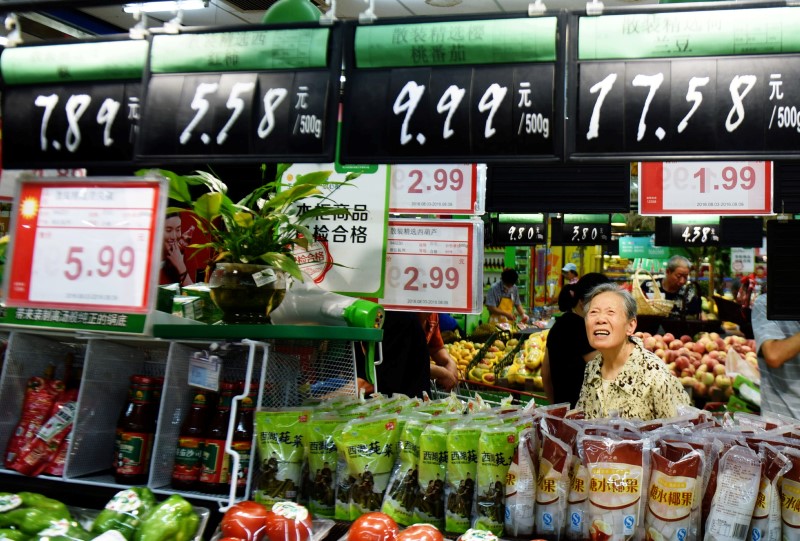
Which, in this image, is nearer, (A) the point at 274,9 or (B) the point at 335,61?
(B) the point at 335,61

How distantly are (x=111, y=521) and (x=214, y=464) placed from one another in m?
0.41

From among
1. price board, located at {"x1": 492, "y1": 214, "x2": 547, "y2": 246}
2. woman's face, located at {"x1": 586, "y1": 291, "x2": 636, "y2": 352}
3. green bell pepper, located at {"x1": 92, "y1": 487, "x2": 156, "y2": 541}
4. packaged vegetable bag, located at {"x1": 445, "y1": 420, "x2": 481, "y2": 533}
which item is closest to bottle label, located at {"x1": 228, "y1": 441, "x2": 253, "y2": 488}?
green bell pepper, located at {"x1": 92, "y1": 487, "x2": 156, "y2": 541}

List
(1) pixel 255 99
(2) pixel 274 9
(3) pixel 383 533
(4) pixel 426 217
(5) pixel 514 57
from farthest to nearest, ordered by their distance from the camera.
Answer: (4) pixel 426 217
(2) pixel 274 9
(1) pixel 255 99
(5) pixel 514 57
(3) pixel 383 533

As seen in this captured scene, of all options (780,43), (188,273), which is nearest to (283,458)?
(780,43)

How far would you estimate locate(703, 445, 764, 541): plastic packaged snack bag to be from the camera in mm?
1769

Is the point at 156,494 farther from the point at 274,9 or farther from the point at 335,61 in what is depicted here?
the point at 274,9

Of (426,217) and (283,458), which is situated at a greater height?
(426,217)

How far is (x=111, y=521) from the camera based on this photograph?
181 cm

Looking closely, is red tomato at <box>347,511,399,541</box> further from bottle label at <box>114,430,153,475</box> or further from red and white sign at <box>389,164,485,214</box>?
red and white sign at <box>389,164,485,214</box>

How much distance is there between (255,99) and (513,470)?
134 centimetres

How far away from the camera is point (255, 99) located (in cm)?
213

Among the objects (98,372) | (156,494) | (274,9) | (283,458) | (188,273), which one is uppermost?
(274,9)

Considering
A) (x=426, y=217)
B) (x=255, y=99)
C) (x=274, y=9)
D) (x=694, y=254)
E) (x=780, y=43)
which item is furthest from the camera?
(x=694, y=254)

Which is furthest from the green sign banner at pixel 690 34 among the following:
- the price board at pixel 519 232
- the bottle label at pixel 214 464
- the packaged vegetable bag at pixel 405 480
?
the price board at pixel 519 232
